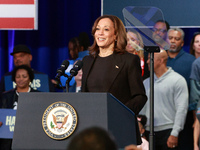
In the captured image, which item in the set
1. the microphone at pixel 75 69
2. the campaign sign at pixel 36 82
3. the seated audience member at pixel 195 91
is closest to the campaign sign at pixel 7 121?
the campaign sign at pixel 36 82

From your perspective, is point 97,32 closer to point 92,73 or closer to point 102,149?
point 92,73

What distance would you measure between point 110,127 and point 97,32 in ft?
3.56

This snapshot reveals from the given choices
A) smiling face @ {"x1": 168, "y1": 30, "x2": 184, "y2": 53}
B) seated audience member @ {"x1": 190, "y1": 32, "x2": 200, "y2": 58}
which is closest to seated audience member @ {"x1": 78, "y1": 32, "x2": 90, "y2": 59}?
smiling face @ {"x1": 168, "y1": 30, "x2": 184, "y2": 53}

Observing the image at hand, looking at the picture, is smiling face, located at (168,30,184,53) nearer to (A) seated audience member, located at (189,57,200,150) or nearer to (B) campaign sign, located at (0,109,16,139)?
(A) seated audience member, located at (189,57,200,150)

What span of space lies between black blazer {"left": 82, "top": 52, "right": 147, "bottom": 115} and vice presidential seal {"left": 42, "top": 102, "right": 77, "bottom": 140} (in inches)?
29.6

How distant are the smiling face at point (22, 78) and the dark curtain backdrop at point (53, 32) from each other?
4.81 ft

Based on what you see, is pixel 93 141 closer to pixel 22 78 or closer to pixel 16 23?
pixel 22 78

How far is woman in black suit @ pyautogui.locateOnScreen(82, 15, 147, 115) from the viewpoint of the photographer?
3314 mm

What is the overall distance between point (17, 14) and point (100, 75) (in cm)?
321

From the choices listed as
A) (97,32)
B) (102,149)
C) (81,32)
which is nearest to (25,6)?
(81,32)

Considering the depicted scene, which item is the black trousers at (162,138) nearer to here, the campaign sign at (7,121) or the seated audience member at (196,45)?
the seated audience member at (196,45)

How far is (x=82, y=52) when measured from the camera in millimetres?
6266

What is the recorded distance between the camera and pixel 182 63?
5715mm

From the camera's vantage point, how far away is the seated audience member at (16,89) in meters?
5.67
